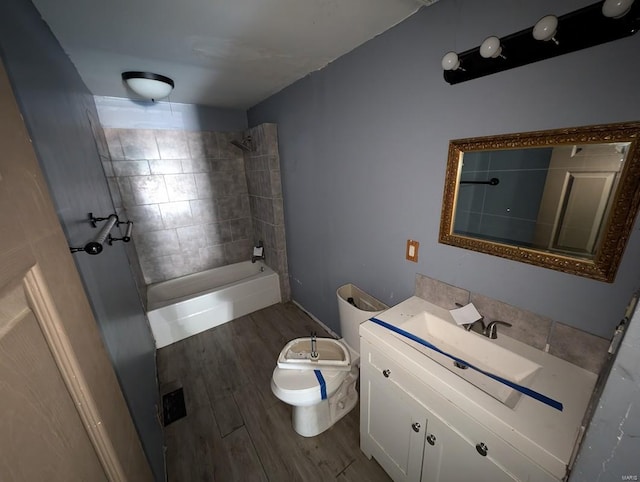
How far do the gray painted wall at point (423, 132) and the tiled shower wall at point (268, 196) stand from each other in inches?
8.5

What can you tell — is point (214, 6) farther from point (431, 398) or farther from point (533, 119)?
point (431, 398)

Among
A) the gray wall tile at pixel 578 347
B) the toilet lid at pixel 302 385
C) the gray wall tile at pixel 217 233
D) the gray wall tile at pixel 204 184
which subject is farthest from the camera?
the gray wall tile at pixel 217 233

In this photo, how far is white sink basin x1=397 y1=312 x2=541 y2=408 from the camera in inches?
36.4

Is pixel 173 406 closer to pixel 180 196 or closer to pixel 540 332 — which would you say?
pixel 180 196

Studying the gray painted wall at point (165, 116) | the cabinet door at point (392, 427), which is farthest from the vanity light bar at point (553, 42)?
the gray painted wall at point (165, 116)

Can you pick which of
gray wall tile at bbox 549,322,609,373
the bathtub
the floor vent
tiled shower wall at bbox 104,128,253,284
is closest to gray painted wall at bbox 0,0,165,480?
the floor vent

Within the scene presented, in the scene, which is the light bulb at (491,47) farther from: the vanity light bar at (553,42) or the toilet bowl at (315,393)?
the toilet bowl at (315,393)

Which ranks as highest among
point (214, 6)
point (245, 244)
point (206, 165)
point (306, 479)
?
point (214, 6)

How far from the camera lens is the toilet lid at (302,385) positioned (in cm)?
129

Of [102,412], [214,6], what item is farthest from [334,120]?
[102,412]

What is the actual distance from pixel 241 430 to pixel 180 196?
2.33 meters

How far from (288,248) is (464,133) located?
2.00 m

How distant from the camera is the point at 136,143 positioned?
2.37 m

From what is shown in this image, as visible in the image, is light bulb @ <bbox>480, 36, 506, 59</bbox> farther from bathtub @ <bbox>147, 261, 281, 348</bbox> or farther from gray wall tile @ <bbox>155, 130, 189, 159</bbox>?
gray wall tile @ <bbox>155, 130, 189, 159</bbox>
